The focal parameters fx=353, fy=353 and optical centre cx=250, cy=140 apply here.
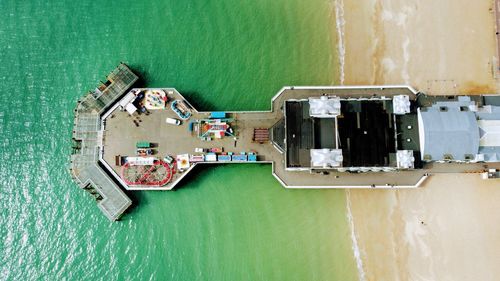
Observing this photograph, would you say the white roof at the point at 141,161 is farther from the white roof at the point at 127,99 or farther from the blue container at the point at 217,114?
the blue container at the point at 217,114

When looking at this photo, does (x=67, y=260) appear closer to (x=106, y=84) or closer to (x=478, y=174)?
(x=106, y=84)

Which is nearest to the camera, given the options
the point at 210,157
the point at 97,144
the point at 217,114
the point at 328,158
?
the point at 328,158

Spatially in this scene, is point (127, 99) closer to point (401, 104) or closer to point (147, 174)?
point (147, 174)

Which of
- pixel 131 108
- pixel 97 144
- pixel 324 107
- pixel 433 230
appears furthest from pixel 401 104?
pixel 97 144

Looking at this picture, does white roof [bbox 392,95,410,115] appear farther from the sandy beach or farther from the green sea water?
the green sea water

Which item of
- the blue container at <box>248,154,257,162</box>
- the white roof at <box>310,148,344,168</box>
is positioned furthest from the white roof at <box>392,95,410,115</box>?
the blue container at <box>248,154,257,162</box>
